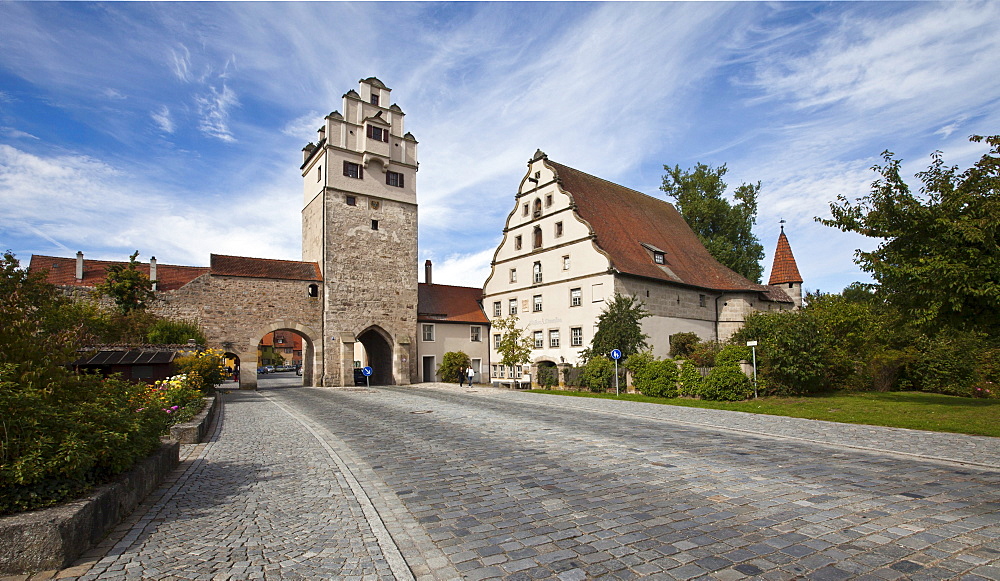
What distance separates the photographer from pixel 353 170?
36656 millimetres

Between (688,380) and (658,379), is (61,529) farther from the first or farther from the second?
(658,379)

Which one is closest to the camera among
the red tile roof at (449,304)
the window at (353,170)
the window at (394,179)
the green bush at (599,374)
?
the green bush at (599,374)

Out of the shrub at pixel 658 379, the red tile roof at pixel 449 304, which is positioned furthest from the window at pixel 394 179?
the shrub at pixel 658 379

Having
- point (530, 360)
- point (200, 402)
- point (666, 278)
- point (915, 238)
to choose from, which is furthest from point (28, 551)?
point (666, 278)

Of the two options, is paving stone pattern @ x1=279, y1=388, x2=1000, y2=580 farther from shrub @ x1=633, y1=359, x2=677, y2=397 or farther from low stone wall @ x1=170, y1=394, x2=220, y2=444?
shrub @ x1=633, y1=359, x2=677, y2=397

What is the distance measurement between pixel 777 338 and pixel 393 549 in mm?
20139

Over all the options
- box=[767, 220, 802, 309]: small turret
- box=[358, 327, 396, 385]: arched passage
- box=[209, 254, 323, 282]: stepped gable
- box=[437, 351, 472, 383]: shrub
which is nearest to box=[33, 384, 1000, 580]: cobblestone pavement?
box=[209, 254, 323, 282]: stepped gable

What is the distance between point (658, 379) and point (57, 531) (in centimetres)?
2131

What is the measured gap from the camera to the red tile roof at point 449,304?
3947cm

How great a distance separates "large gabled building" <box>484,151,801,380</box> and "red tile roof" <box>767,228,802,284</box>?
172 centimetres

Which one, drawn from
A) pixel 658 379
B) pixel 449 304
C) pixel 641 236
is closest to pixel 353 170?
pixel 449 304

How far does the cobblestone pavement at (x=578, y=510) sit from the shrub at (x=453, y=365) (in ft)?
87.1

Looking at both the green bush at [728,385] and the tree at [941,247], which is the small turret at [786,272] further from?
the tree at [941,247]

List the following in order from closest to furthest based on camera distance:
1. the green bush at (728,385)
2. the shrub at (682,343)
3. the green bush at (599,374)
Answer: the green bush at (728,385) → the green bush at (599,374) → the shrub at (682,343)
